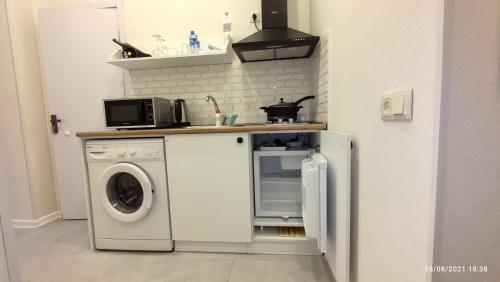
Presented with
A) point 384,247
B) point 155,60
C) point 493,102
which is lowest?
point 384,247

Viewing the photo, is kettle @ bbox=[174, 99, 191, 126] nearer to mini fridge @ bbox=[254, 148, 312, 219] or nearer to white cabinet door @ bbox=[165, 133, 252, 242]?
white cabinet door @ bbox=[165, 133, 252, 242]

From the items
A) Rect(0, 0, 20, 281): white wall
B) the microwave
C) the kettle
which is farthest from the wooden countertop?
Rect(0, 0, 20, 281): white wall

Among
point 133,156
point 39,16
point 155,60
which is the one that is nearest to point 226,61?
point 155,60

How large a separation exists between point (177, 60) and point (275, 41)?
1.01 meters

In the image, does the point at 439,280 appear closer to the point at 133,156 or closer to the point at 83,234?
the point at 133,156

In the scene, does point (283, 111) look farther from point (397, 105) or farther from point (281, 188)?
point (397, 105)

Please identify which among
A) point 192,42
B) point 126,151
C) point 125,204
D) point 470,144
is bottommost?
point 125,204

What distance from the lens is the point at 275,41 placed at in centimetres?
172

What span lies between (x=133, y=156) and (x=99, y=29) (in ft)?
5.11

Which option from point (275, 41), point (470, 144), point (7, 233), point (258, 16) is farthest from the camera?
point (258, 16)

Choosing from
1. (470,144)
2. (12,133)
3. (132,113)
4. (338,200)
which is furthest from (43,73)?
(470,144)

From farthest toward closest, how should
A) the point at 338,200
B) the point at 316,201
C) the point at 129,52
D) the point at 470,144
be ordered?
the point at 129,52, the point at 316,201, the point at 338,200, the point at 470,144

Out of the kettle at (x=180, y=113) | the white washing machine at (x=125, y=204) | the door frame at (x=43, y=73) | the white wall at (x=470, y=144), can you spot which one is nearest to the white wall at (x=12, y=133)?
the door frame at (x=43, y=73)

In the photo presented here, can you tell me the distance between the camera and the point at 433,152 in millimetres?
561
